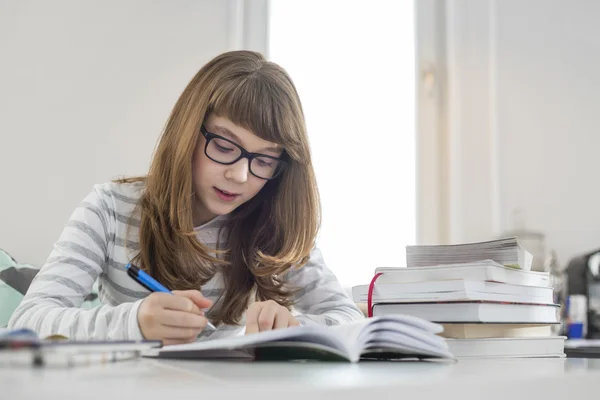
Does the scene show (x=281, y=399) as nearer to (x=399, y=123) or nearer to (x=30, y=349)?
(x=30, y=349)

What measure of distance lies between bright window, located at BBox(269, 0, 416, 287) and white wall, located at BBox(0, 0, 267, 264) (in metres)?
0.39

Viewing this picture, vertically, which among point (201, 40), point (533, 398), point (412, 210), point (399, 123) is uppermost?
point (201, 40)

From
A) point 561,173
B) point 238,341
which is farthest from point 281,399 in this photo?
point 561,173

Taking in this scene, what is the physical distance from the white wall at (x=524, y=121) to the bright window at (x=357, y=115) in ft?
0.67

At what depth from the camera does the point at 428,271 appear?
0.87m

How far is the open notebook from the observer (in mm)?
601

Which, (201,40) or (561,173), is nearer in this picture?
(201,40)

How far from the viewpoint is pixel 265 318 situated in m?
0.86

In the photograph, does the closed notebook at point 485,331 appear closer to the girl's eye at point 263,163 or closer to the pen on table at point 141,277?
the pen on table at point 141,277

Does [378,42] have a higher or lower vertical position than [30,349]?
higher

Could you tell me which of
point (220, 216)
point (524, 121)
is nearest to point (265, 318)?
point (220, 216)

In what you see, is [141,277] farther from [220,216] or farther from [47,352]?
[220,216]

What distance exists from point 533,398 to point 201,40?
231 centimetres

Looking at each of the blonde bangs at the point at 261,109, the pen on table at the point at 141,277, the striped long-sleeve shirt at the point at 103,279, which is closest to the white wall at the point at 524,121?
the striped long-sleeve shirt at the point at 103,279
